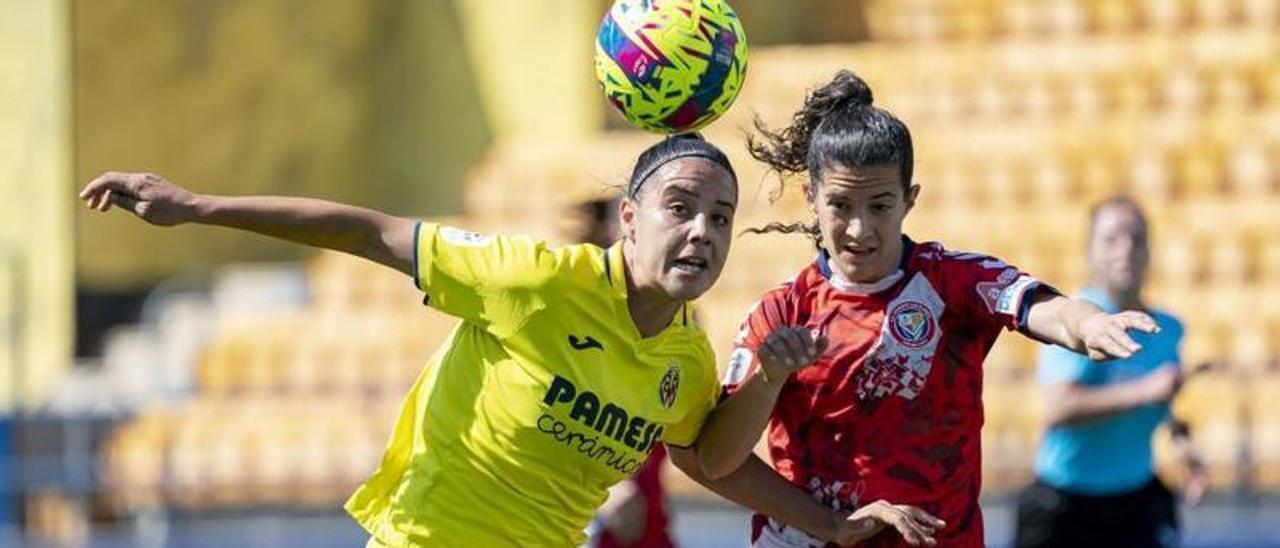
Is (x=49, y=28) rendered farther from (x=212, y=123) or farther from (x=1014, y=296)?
(x=1014, y=296)

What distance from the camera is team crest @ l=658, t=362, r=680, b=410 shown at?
17.3 feet

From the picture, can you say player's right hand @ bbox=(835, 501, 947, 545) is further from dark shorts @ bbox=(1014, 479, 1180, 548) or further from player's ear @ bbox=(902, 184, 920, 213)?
dark shorts @ bbox=(1014, 479, 1180, 548)

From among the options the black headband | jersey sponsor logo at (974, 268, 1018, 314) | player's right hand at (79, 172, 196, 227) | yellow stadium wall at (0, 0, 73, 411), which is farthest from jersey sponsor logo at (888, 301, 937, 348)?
yellow stadium wall at (0, 0, 73, 411)

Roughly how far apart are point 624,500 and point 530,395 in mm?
2022

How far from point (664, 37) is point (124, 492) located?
9.25 m

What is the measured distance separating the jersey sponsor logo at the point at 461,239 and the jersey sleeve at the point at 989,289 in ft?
3.19

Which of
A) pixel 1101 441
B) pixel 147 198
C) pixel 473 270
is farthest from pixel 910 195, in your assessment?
pixel 1101 441

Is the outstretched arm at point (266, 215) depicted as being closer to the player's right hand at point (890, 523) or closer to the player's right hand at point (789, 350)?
the player's right hand at point (789, 350)

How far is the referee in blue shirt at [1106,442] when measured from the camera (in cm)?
764

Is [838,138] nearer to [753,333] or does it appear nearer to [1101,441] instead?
[753,333]

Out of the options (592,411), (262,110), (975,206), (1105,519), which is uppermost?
(262,110)

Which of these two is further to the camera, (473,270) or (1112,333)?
(473,270)

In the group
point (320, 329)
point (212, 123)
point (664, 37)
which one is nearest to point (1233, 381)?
point (320, 329)

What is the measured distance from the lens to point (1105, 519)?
7.73m
